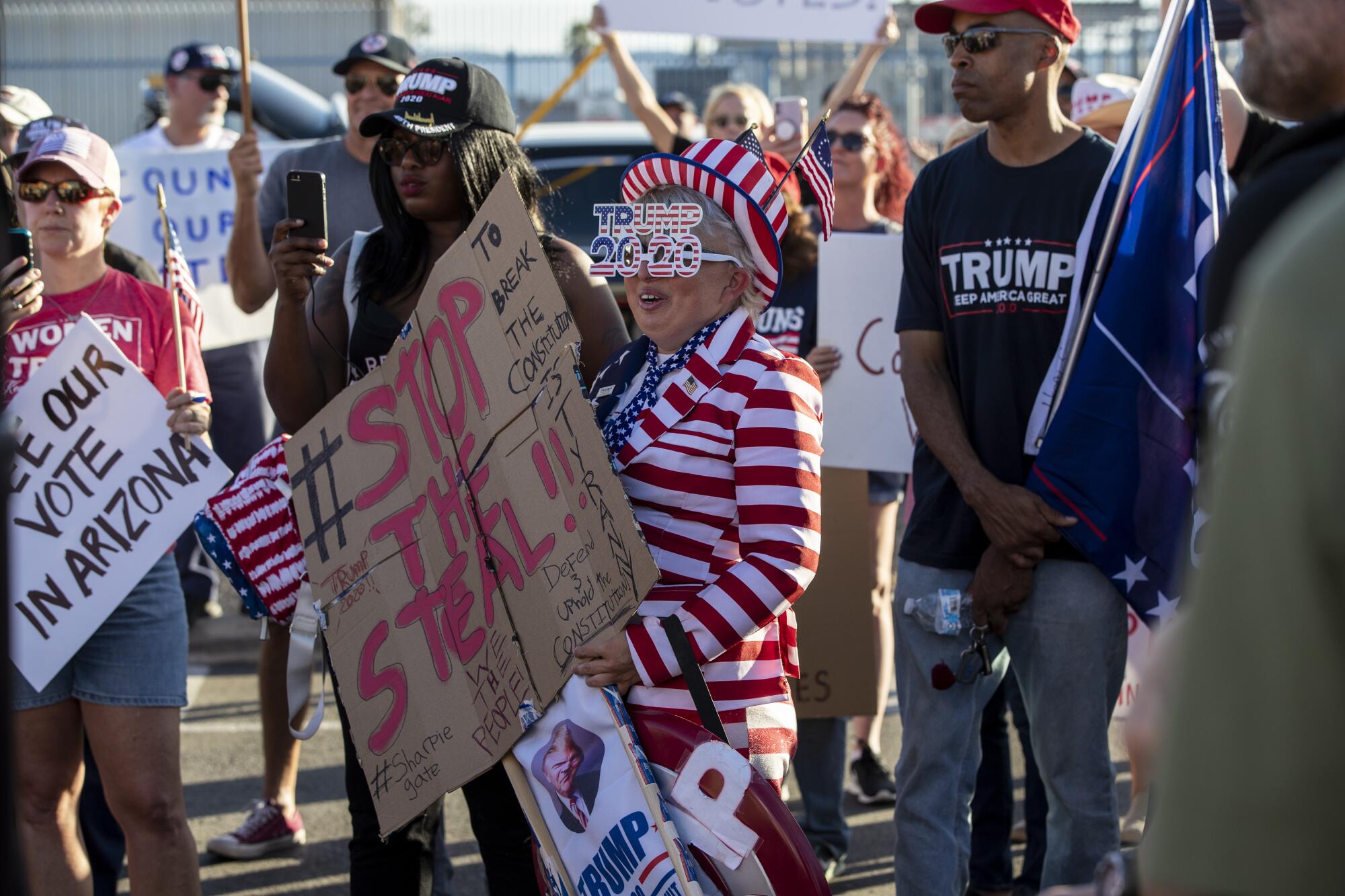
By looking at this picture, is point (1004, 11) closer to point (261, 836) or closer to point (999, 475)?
point (999, 475)

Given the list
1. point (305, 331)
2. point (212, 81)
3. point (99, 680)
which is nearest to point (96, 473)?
point (99, 680)

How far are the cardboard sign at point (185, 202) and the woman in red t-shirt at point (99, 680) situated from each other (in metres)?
2.89

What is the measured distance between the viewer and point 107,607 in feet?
11.0

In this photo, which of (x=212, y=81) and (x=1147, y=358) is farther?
(x=212, y=81)

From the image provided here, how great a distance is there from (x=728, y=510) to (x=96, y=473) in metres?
1.74

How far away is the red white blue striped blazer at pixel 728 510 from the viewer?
95.9 inches

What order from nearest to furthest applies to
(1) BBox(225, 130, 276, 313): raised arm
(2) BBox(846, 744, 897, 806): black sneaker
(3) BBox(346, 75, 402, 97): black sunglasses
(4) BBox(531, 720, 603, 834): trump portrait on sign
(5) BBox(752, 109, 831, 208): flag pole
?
(4) BBox(531, 720, 603, 834): trump portrait on sign
(5) BBox(752, 109, 831, 208): flag pole
(1) BBox(225, 130, 276, 313): raised arm
(2) BBox(846, 744, 897, 806): black sneaker
(3) BBox(346, 75, 402, 97): black sunglasses

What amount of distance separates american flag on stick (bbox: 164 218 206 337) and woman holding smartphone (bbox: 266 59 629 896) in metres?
0.48

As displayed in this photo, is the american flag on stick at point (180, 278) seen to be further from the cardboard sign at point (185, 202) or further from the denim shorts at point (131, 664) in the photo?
→ the cardboard sign at point (185, 202)

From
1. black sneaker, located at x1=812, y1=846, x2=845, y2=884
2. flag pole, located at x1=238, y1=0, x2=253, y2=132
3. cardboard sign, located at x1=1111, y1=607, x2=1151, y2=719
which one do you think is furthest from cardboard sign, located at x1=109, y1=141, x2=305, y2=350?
cardboard sign, located at x1=1111, y1=607, x2=1151, y2=719

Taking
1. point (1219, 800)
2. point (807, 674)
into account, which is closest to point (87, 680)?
point (807, 674)

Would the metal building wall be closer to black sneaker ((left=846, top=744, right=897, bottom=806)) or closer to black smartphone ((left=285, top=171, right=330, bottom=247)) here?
black sneaker ((left=846, top=744, right=897, bottom=806))

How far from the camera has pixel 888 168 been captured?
5.64 m

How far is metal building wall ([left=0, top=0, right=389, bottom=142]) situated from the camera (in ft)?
49.4
